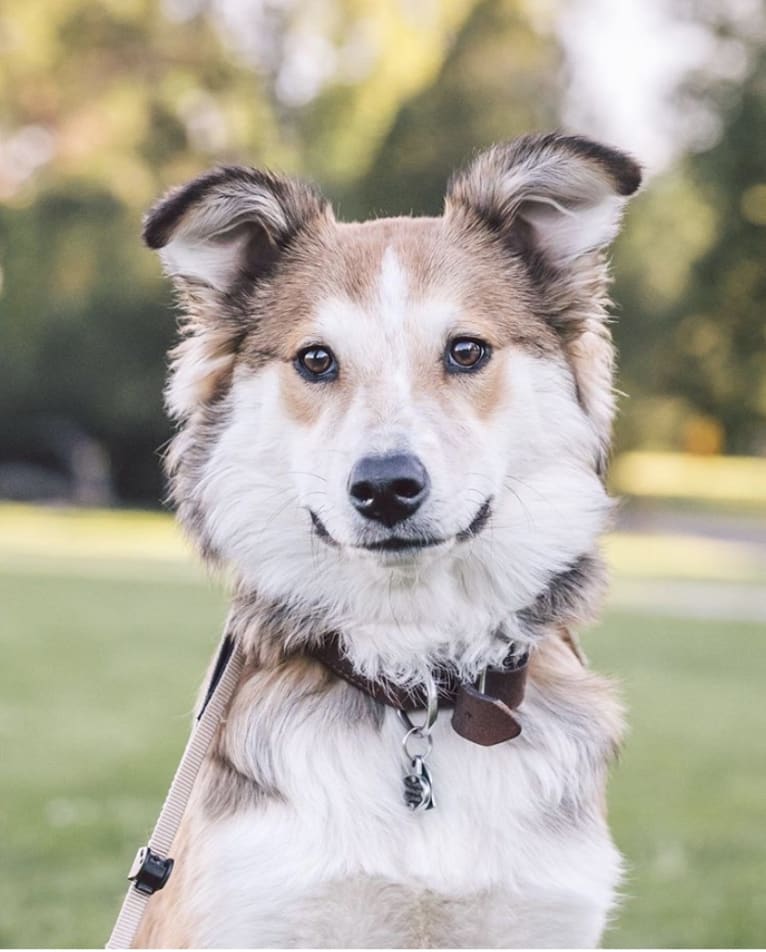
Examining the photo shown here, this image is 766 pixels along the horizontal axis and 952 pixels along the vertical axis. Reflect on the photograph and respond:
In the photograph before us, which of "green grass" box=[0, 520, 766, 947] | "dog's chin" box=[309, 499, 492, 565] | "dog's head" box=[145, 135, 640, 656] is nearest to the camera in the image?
"dog's chin" box=[309, 499, 492, 565]

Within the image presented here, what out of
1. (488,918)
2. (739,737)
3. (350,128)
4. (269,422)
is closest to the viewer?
(488,918)

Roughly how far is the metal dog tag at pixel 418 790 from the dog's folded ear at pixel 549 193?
142cm

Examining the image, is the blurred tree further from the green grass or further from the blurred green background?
the green grass

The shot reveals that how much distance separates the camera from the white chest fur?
3.06 m

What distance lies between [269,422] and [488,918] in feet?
4.41

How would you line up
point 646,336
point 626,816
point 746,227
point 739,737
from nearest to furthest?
point 626,816, point 739,737, point 646,336, point 746,227

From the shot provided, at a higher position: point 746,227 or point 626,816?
point 746,227

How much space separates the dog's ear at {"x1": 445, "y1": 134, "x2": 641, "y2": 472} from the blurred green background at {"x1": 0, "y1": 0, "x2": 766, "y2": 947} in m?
8.02

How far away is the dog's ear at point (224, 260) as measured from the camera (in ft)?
11.6

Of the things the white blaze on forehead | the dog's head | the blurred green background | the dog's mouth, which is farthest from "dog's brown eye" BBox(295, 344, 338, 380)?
the blurred green background

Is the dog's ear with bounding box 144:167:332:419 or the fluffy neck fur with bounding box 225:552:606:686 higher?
the dog's ear with bounding box 144:167:332:419

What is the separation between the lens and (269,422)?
11.6 ft

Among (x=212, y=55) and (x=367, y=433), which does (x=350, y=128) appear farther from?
(x=367, y=433)

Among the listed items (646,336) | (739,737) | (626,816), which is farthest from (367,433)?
(646,336)
